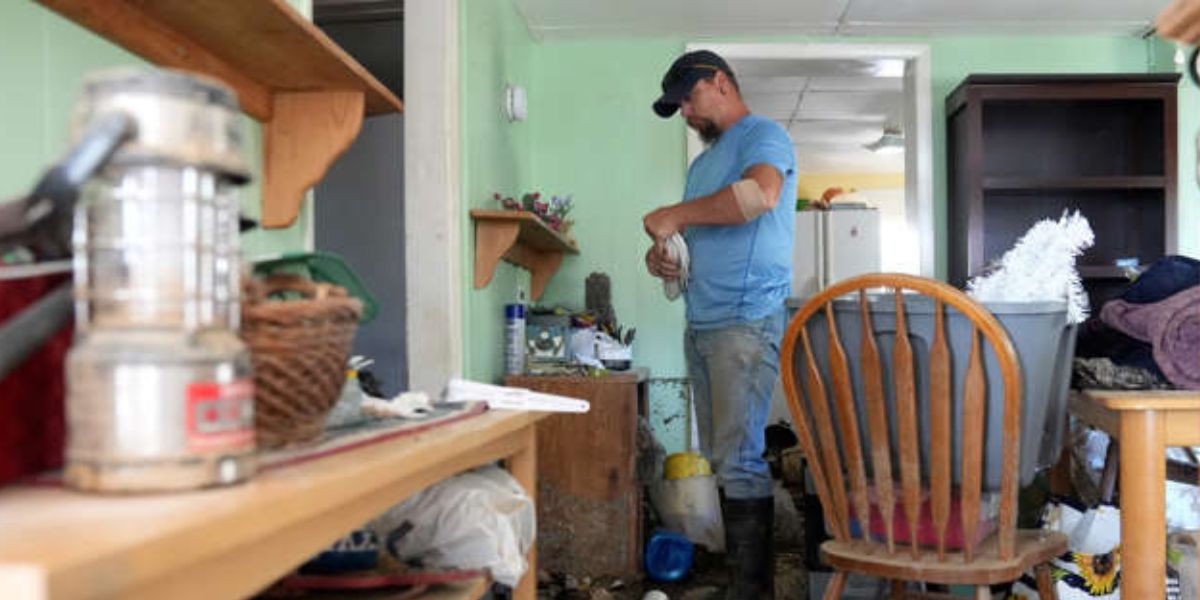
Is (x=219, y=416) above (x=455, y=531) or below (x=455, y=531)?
above

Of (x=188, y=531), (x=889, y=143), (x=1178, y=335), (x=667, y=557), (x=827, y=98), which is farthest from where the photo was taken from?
(x=889, y=143)

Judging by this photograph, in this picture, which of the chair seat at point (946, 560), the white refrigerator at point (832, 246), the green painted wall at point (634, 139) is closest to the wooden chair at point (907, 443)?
the chair seat at point (946, 560)

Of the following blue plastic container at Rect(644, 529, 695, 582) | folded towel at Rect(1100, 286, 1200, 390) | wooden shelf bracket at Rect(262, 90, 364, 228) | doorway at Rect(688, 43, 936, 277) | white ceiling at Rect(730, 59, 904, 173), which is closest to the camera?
wooden shelf bracket at Rect(262, 90, 364, 228)

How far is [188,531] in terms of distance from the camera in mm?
525

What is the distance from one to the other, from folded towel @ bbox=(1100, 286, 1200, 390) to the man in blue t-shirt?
866 mm

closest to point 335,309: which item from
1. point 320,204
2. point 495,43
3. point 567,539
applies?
point 567,539

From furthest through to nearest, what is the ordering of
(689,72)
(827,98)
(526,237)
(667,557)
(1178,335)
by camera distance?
(827,98), (526,237), (667,557), (689,72), (1178,335)

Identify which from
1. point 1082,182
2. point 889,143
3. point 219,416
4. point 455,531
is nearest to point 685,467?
point 1082,182

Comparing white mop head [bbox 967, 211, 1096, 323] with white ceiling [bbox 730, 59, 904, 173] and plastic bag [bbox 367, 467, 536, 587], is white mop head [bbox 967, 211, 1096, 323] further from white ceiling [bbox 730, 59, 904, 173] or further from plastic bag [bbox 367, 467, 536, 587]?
white ceiling [bbox 730, 59, 904, 173]

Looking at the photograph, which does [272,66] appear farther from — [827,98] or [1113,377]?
[827,98]

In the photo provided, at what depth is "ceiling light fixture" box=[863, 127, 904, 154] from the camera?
6426mm

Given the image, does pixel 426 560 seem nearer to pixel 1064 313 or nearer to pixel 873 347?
pixel 873 347

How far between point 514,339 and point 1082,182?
245cm

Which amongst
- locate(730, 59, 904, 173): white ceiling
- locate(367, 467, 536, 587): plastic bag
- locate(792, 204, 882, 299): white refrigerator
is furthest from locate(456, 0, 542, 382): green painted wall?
locate(792, 204, 882, 299): white refrigerator
